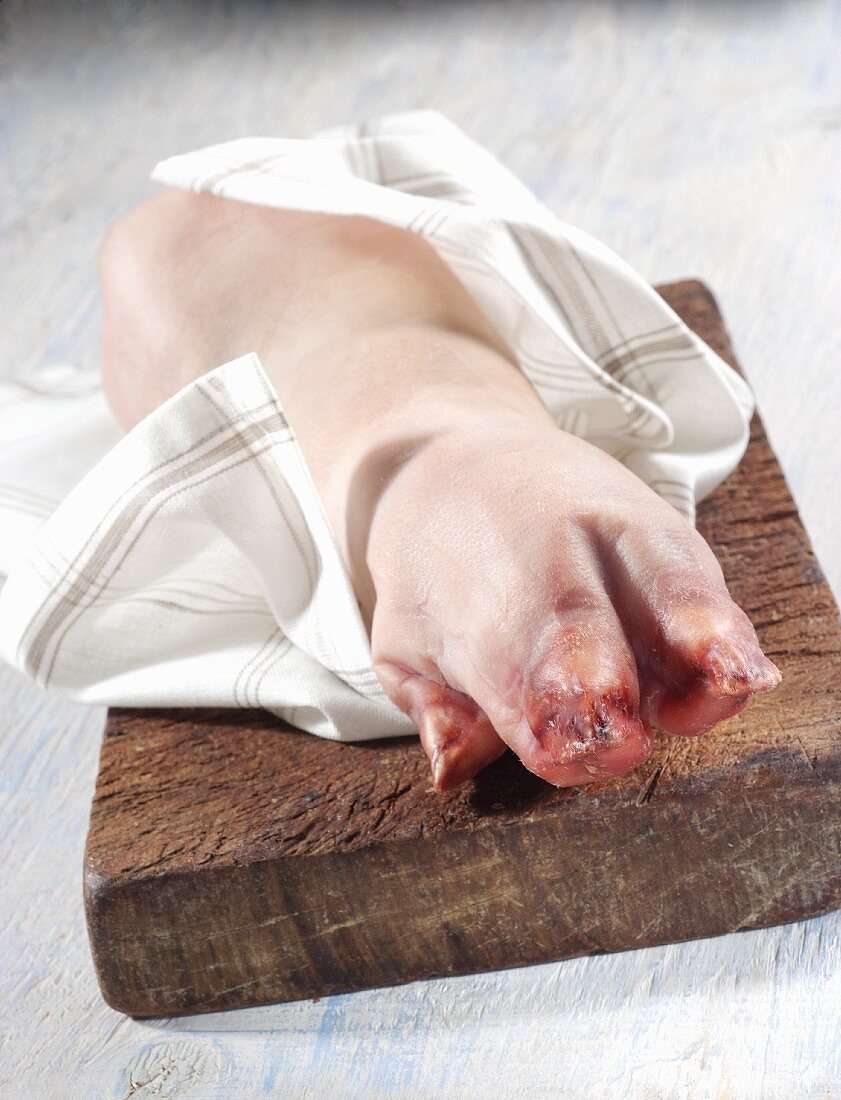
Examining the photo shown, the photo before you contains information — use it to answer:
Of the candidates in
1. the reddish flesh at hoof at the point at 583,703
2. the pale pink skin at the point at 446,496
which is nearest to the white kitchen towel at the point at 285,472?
the pale pink skin at the point at 446,496

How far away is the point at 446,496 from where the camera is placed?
1.96 ft

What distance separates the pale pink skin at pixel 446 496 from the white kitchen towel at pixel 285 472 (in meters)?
0.03

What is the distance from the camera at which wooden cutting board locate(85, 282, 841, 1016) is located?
0.58m

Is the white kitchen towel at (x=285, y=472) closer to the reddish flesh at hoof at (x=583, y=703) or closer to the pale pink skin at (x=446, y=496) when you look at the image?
the pale pink skin at (x=446, y=496)

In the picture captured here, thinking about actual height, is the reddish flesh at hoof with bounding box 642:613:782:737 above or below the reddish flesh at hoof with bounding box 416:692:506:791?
above

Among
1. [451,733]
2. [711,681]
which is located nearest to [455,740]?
[451,733]

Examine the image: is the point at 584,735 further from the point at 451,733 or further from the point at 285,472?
the point at 285,472

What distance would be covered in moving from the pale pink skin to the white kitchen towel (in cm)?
3

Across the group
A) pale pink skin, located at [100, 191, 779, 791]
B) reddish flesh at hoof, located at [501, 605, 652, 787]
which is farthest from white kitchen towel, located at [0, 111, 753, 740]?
reddish flesh at hoof, located at [501, 605, 652, 787]

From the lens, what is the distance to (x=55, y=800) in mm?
779

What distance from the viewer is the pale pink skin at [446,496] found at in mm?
508

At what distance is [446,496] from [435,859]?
0.14 metres

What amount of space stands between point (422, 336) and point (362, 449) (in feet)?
0.26

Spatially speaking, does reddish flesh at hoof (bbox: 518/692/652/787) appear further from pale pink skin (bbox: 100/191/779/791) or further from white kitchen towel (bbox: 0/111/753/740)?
white kitchen towel (bbox: 0/111/753/740)
